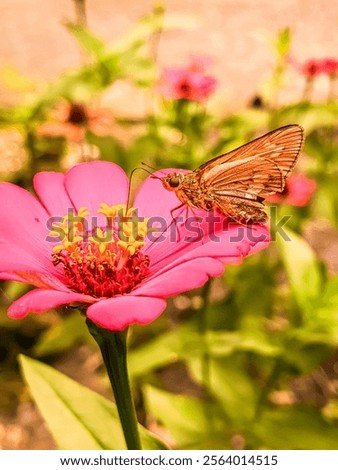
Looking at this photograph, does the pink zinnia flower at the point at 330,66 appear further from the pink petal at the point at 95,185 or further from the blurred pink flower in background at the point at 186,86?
the pink petal at the point at 95,185

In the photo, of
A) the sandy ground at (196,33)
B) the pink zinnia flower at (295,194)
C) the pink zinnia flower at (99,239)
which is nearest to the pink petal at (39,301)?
the pink zinnia flower at (99,239)

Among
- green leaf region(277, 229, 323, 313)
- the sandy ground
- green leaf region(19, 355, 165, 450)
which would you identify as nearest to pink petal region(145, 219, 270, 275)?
green leaf region(19, 355, 165, 450)

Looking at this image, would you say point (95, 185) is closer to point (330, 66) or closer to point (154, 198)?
point (154, 198)

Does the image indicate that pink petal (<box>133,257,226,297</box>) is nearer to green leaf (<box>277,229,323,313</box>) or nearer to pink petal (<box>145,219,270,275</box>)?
pink petal (<box>145,219,270,275</box>)
